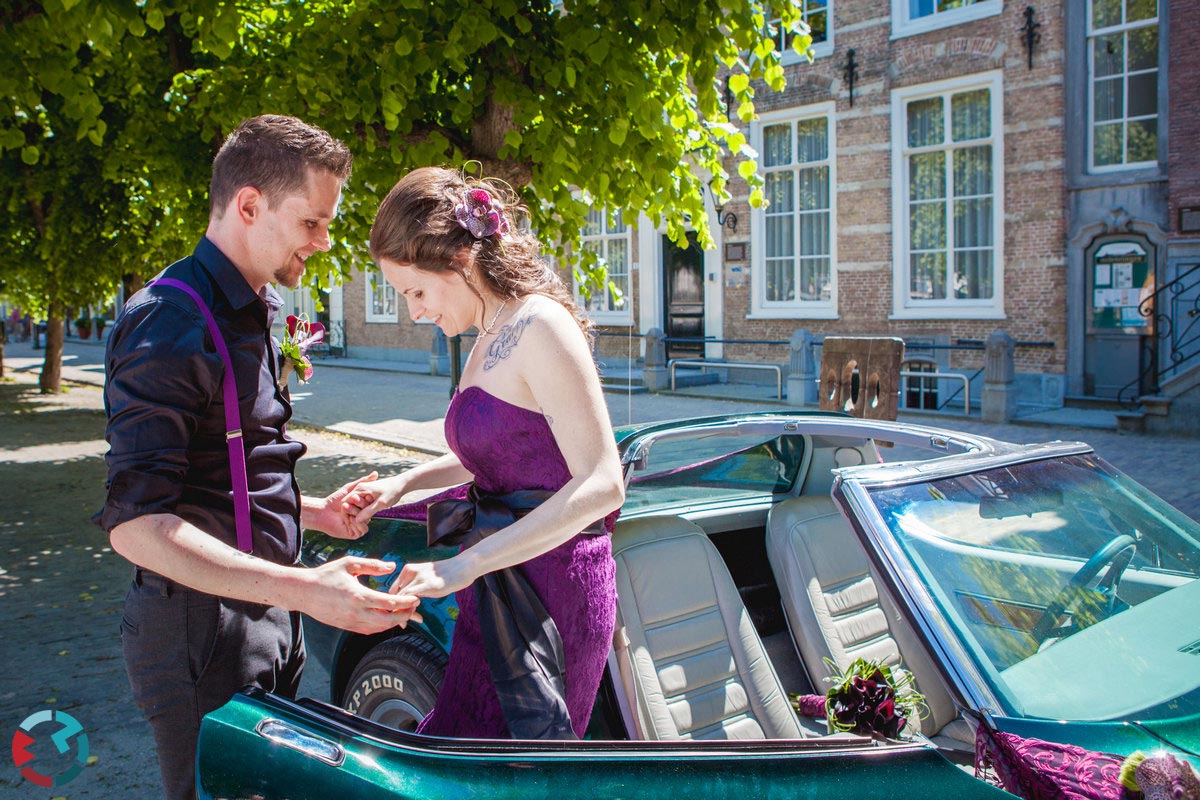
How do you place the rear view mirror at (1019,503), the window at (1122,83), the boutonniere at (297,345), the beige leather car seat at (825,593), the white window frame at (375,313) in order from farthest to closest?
1. the white window frame at (375,313)
2. the window at (1122,83)
3. the beige leather car seat at (825,593)
4. the boutonniere at (297,345)
5. the rear view mirror at (1019,503)

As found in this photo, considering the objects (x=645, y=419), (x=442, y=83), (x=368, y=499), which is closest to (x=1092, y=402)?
(x=645, y=419)

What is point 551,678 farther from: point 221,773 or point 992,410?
point 992,410

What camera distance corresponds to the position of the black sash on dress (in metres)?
1.99

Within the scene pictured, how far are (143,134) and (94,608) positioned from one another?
461cm

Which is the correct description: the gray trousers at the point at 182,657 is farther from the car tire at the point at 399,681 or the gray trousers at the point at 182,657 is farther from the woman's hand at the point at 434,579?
the car tire at the point at 399,681

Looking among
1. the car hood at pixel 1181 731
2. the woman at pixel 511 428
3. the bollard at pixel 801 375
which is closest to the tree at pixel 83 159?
the woman at pixel 511 428

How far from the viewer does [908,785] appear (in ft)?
5.31

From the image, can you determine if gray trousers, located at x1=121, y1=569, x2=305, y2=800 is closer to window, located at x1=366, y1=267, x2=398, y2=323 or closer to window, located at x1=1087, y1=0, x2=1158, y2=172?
window, located at x1=1087, y1=0, x2=1158, y2=172

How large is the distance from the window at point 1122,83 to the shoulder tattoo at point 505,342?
1368 cm

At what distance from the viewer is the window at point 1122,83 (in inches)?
507

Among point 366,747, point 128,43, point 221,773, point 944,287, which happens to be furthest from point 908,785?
point 944,287

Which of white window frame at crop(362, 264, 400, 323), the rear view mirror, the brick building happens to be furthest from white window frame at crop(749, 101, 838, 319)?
the rear view mirror

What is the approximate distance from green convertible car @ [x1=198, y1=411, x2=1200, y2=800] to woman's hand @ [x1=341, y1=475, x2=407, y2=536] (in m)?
0.37

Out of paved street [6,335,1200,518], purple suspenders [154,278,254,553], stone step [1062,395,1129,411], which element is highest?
purple suspenders [154,278,254,553]
